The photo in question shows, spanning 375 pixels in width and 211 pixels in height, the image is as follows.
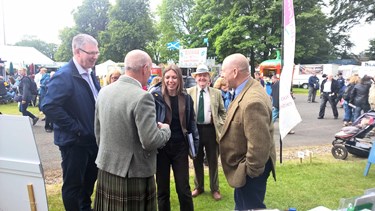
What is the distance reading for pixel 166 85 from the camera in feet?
11.7

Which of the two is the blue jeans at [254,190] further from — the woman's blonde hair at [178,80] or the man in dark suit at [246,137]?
the woman's blonde hair at [178,80]

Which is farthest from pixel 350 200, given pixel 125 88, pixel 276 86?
pixel 276 86

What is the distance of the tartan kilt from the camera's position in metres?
2.55

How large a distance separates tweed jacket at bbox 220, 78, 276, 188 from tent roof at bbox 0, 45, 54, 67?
Answer: 79.3ft

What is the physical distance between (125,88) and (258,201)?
152 cm

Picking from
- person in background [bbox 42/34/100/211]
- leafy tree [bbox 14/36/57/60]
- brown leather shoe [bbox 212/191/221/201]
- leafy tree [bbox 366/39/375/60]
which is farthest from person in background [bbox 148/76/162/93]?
leafy tree [bbox 14/36/57/60]

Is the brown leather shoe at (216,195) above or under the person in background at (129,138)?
under

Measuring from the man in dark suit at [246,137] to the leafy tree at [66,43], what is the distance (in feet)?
164

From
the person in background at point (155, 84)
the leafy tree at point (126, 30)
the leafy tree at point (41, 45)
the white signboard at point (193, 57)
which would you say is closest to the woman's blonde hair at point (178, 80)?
the person in background at point (155, 84)

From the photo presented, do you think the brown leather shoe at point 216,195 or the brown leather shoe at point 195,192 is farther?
the brown leather shoe at point 195,192

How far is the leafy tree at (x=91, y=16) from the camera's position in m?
49.6

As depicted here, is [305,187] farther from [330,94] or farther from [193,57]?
[193,57]

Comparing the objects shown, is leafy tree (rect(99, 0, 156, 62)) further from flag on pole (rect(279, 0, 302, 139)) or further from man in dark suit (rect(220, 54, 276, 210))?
man in dark suit (rect(220, 54, 276, 210))

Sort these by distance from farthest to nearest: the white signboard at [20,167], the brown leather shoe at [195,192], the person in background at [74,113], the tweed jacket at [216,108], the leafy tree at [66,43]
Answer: the leafy tree at [66,43]
the brown leather shoe at [195,192]
the tweed jacket at [216,108]
the person in background at [74,113]
the white signboard at [20,167]
